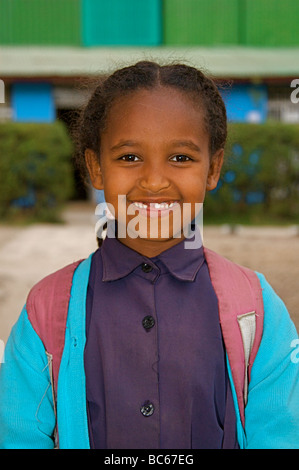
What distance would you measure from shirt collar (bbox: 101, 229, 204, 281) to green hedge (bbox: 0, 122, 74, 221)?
6.90m

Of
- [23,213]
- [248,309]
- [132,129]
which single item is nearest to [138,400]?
[248,309]

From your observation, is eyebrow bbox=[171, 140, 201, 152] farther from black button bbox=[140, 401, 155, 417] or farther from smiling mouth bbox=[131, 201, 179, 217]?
black button bbox=[140, 401, 155, 417]

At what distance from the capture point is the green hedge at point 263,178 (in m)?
8.48

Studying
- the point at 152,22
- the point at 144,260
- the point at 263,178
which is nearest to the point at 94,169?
the point at 144,260

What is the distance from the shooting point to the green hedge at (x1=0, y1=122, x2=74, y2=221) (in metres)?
8.21

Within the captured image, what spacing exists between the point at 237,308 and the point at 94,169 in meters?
0.54

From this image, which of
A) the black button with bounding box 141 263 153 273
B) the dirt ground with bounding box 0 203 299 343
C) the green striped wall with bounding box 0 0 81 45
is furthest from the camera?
the green striped wall with bounding box 0 0 81 45

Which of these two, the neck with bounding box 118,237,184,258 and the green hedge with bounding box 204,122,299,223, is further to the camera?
the green hedge with bounding box 204,122,299,223

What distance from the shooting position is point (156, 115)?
141cm

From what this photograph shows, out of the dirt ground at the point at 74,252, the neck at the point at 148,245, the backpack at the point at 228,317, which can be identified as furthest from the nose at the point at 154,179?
the dirt ground at the point at 74,252

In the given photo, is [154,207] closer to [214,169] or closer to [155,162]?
[155,162]

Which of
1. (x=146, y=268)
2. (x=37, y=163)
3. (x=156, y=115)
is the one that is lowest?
(x=146, y=268)

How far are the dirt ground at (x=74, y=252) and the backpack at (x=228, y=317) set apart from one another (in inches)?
49.3

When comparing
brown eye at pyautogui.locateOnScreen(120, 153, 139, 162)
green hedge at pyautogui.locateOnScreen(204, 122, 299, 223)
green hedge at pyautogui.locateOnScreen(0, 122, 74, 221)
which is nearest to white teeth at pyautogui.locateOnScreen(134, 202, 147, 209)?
brown eye at pyautogui.locateOnScreen(120, 153, 139, 162)
